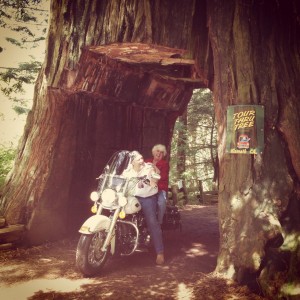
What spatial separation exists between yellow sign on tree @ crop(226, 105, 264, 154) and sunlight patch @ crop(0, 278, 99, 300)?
10.4ft

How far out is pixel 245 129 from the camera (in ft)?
16.0

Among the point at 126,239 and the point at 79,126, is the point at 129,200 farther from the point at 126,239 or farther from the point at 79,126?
the point at 79,126

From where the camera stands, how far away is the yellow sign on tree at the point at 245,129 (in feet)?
15.5

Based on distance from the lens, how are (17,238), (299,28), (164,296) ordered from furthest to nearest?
(17,238)
(299,28)
(164,296)

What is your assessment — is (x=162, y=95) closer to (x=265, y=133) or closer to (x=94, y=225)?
(x=265, y=133)

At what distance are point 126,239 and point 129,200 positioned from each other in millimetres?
731

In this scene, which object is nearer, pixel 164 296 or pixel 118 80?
pixel 164 296

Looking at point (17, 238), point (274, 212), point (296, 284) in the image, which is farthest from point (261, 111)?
point (17, 238)

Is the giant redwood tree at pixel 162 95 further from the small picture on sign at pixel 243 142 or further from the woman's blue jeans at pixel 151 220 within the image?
the woman's blue jeans at pixel 151 220

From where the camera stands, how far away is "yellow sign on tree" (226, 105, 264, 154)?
4738 millimetres

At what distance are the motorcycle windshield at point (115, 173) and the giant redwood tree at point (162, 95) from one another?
1.76m

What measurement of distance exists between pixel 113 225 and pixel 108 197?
470 mm

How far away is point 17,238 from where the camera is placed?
246 inches

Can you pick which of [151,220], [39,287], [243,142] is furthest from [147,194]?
[39,287]
